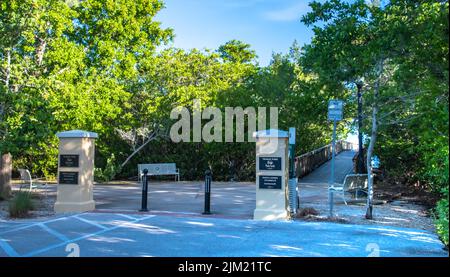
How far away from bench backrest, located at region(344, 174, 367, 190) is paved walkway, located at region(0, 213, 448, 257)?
8.86ft

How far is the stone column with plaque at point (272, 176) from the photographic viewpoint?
33.0 feet

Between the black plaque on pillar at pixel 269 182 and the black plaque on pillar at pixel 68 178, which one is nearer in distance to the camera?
the black plaque on pillar at pixel 269 182

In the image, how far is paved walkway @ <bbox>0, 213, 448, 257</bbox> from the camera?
21.9 ft

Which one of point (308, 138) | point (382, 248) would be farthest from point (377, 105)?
point (308, 138)

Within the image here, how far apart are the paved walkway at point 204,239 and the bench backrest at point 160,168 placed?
12162mm

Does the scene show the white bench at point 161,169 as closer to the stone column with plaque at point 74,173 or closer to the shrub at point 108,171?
the shrub at point 108,171

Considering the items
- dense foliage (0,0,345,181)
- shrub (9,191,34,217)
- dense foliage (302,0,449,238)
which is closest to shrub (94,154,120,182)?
dense foliage (0,0,345,181)

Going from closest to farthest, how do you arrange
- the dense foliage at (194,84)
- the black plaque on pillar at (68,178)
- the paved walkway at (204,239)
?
the paved walkway at (204,239) → the dense foliage at (194,84) → the black plaque on pillar at (68,178)

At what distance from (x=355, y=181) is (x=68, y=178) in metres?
7.64

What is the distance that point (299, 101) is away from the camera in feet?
59.1

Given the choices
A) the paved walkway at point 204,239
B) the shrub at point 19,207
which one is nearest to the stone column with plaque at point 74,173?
the shrub at point 19,207

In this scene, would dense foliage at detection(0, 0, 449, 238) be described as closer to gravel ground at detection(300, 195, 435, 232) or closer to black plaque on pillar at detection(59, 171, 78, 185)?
gravel ground at detection(300, 195, 435, 232)

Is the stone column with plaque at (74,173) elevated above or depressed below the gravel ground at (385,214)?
above
